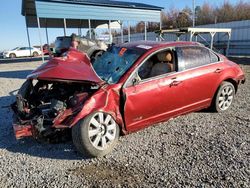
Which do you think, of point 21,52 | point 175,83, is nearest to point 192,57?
point 175,83

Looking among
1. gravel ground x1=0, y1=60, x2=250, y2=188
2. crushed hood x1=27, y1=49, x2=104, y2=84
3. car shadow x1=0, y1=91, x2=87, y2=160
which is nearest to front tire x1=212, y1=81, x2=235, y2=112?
gravel ground x1=0, y1=60, x2=250, y2=188

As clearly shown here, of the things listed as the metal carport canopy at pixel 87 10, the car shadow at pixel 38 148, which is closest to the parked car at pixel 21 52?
the metal carport canopy at pixel 87 10

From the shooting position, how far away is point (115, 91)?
14.0ft

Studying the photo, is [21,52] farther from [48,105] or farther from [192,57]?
[192,57]

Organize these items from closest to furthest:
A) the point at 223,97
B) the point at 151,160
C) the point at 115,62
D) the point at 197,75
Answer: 1. the point at 151,160
2. the point at 115,62
3. the point at 197,75
4. the point at 223,97

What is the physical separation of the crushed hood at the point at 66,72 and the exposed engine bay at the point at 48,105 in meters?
0.16

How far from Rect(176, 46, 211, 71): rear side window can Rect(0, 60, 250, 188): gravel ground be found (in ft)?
3.75

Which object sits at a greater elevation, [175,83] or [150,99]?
[175,83]

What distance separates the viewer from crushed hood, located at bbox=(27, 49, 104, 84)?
4230 millimetres

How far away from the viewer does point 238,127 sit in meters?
5.09

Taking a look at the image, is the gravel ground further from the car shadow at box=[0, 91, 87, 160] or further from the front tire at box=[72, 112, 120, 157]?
the front tire at box=[72, 112, 120, 157]

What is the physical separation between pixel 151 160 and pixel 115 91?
1.17m

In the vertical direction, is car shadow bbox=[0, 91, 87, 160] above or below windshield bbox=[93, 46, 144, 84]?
below

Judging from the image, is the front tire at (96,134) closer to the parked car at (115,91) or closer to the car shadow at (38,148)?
the parked car at (115,91)
